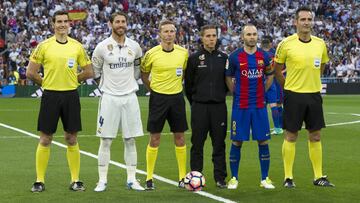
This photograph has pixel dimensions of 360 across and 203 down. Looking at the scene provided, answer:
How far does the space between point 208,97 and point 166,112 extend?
25.0 inches

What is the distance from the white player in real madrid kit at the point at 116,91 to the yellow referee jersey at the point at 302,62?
7.06 ft

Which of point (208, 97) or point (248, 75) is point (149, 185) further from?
point (248, 75)

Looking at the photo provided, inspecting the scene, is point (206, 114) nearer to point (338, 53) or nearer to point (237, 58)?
point (237, 58)

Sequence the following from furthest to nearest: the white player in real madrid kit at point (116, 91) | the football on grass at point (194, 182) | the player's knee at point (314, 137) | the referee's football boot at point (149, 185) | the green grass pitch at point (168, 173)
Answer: the player's knee at point (314, 137) < the referee's football boot at point (149, 185) < the white player in real madrid kit at point (116, 91) < the football on grass at point (194, 182) < the green grass pitch at point (168, 173)

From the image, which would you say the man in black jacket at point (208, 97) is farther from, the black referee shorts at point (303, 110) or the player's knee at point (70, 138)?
the player's knee at point (70, 138)

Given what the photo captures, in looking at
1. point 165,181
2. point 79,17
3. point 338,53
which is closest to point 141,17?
point 79,17

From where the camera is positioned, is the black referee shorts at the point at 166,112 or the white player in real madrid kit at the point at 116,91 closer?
the white player in real madrid kit at the point at 116,91

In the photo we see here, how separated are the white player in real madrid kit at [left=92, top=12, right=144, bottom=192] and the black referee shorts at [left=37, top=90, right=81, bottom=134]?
0.36 metres

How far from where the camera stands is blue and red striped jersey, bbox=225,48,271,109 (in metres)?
11.1

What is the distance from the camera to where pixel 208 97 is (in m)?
11.2

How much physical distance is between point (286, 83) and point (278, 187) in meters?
1.48

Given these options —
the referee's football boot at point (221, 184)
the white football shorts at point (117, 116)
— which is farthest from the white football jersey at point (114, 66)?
the referee's football boot at point (221, 184)

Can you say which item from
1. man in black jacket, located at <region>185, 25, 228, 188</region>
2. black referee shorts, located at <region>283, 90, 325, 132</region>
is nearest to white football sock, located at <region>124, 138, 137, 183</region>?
man in black jacket, located at <region>185, 25, 228, 188</region>

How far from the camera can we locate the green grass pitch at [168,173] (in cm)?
1032
